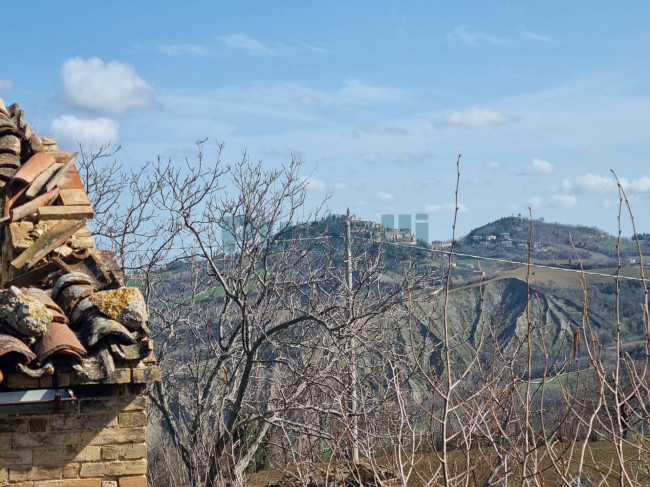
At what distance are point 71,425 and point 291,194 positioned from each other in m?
8.60

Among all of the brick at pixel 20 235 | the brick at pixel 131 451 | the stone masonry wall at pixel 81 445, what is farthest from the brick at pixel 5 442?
the brick at pixel 20 235

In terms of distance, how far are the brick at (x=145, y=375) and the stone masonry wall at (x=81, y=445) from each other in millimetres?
108

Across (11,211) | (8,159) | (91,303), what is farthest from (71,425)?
(8,159)

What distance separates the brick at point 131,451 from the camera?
5.23 meters

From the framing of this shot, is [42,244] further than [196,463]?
No

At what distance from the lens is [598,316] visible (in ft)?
110

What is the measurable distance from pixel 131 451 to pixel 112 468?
0.54ft

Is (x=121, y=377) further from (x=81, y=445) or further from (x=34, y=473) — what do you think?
(x=34, y=473)

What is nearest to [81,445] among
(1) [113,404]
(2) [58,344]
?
(1) [113,404]

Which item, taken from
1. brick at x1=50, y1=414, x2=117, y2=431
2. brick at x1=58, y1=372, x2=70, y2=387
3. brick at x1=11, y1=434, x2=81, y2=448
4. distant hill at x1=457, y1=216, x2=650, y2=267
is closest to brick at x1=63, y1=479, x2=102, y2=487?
brick at x1=11, y1=434, x2=81, y2=448

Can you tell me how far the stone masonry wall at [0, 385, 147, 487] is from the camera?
5.04m

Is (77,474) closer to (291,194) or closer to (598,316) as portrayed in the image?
(291,194)

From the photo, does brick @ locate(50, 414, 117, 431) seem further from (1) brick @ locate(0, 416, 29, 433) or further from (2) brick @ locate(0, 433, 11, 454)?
(2) brick @ locate(0, 433, 11, 454)

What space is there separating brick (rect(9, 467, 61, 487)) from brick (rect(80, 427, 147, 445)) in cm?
27
